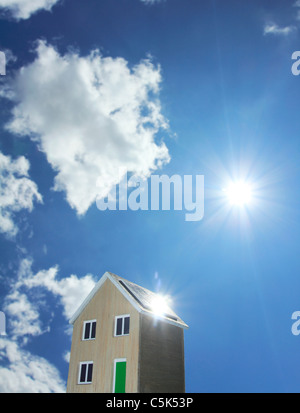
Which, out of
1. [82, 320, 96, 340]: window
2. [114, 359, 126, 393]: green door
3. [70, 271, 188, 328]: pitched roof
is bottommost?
[114, 359, 126, 393]: green door

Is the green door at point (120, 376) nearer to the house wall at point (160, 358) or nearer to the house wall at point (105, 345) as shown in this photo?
the house wall at point (105, 345)

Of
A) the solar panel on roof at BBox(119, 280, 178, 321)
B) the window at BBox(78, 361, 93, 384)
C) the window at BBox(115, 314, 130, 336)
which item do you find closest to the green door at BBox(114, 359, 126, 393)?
the window at BBox(115, 314, 130, 336)

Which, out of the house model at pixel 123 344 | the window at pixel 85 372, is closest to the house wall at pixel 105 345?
the house model at pixel 123 344

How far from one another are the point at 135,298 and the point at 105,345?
13.0 feet

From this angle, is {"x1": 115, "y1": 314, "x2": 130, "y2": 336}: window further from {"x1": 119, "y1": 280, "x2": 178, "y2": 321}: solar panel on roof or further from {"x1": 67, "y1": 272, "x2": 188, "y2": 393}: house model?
{"x1": 119, "y1": 280, "x2": 178, "y2": 321}: solar panel on roof

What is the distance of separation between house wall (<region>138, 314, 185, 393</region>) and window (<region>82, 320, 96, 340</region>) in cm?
445

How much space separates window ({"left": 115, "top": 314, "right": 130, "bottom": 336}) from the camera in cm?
2617

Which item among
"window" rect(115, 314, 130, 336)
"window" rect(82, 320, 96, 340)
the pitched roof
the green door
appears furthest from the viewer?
"window" rect(82, 320, 96, 340)

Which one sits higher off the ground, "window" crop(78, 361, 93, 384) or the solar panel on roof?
the solar panel on roof

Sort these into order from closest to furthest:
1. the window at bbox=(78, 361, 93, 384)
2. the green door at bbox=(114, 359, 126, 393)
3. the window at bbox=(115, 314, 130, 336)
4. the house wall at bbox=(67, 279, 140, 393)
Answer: the green door at bbox=(114, 359, 126, 393)
the house wall at bbox=(67, 279, 140, 393)
the window at bbox=(115, 314, 130, 336)
the window at bbox=(78, 361, 93, 384)

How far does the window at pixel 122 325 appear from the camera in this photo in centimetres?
2617
